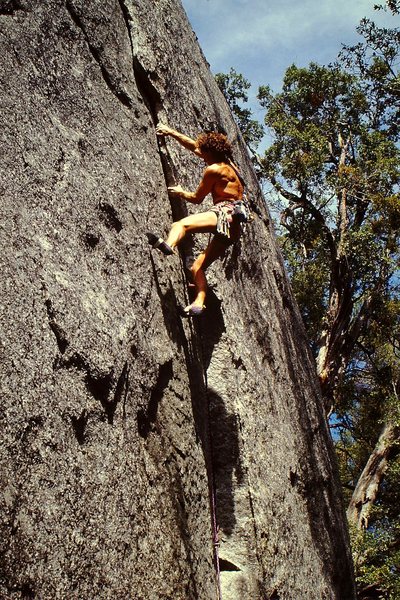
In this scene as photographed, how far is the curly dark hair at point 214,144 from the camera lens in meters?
5.71

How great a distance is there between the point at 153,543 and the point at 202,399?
1.90 metres

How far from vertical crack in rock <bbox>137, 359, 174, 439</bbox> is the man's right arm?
216 centimetres

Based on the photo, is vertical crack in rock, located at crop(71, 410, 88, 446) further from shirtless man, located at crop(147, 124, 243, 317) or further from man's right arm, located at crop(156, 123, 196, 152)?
man's right arm, located at crop(156, 123, 196, 152)

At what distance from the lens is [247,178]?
8.48 m

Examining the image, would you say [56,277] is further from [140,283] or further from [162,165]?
[162,165]

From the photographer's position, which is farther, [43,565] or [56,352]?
[56,352]

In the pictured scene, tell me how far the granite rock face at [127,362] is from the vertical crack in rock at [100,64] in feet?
0.05

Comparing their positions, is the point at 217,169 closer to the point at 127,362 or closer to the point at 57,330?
the point at 127,362

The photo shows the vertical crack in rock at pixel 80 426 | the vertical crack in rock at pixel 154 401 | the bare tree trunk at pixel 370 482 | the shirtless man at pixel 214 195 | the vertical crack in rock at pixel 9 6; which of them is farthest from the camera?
the bare tree trunk at pixel 370 482

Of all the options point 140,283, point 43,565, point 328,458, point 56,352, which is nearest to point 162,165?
point 140,283

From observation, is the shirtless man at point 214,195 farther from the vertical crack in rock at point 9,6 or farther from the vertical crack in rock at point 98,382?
the vertical crack in rock at point 9,6

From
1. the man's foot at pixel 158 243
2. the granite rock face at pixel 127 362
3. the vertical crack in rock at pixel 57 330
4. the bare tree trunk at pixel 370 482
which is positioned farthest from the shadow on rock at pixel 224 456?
the bare tree trunk at pixel 370 482

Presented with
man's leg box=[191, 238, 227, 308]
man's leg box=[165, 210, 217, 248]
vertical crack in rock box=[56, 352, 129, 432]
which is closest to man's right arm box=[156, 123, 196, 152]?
man's leg box=[165, 210, 217, 248]

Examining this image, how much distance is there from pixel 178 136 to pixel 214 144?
0.37 metres
